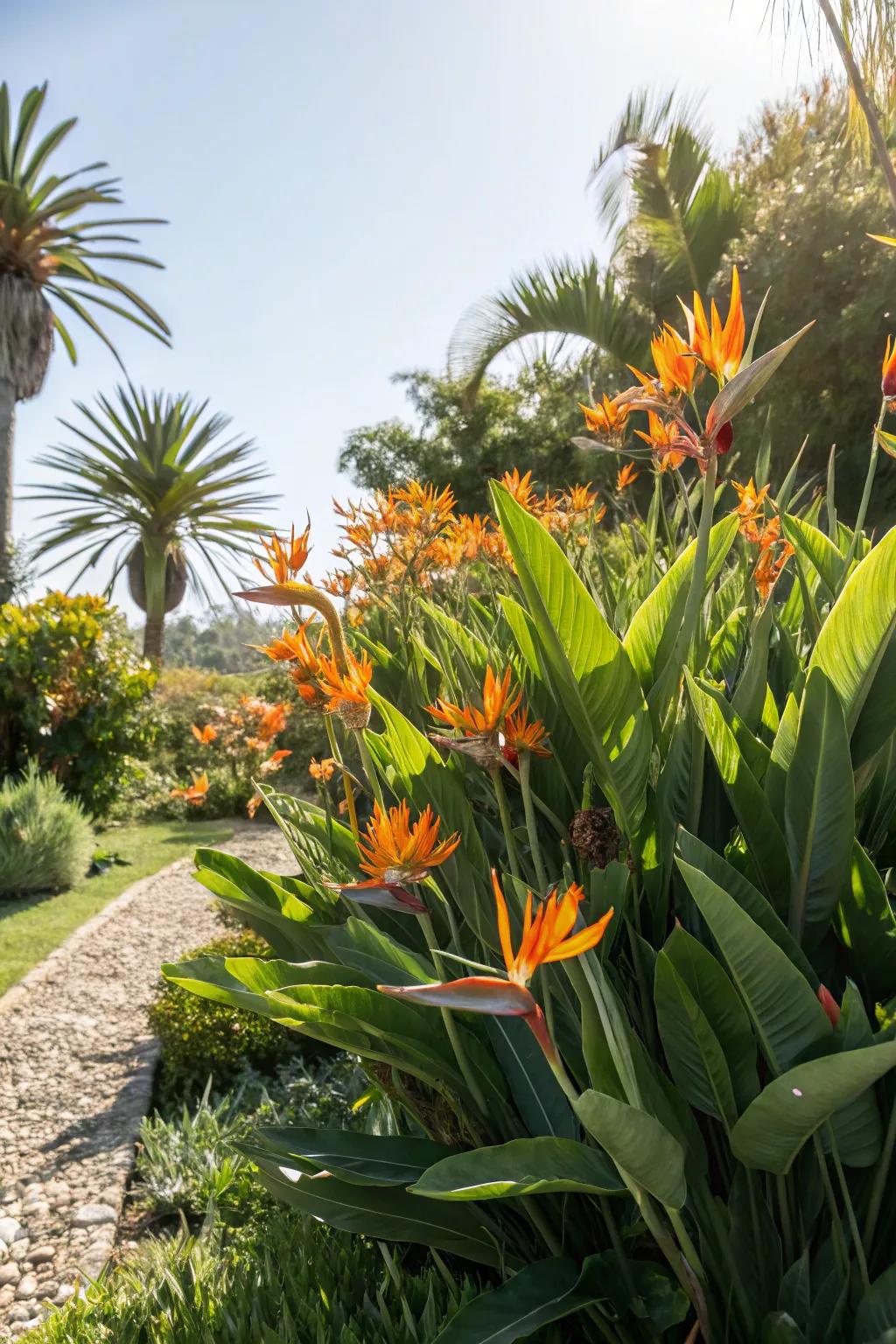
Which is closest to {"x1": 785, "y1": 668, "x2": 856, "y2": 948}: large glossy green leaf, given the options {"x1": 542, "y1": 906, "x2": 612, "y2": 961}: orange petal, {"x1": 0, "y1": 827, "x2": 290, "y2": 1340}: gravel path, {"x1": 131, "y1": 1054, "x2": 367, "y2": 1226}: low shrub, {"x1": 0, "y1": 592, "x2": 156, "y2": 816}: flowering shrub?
{"x1": 542, "y1": 906, "x2": 612, "y2": 961}: orange petal

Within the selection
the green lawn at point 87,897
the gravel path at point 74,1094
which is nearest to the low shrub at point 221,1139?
the gravel path at point 74,1094

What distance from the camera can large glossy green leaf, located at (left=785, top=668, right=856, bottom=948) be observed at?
85 centimetres

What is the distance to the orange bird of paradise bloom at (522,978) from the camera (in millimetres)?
543

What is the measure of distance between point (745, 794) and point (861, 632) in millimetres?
214

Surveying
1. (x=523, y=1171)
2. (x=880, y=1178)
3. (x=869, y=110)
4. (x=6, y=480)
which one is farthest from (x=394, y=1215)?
(x=6, y=480)

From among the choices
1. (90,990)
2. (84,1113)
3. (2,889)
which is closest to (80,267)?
(2,889)

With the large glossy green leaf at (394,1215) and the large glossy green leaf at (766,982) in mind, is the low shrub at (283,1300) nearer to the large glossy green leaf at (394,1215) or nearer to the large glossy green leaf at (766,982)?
the large glossy green leaf at (394,1215)

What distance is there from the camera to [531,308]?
9.89 metres

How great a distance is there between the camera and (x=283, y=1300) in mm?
1116

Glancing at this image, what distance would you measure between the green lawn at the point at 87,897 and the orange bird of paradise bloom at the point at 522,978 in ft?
7.58

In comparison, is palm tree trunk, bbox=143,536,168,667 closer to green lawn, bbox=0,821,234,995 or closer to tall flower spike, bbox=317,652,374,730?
green lawn, bbox=0,821,234,995

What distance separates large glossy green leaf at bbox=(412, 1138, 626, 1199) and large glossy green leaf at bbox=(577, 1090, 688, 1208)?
0.07 meters

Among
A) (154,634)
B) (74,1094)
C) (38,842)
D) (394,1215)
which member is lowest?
(74,1094)

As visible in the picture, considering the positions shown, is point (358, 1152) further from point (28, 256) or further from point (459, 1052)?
point (28, 256)
